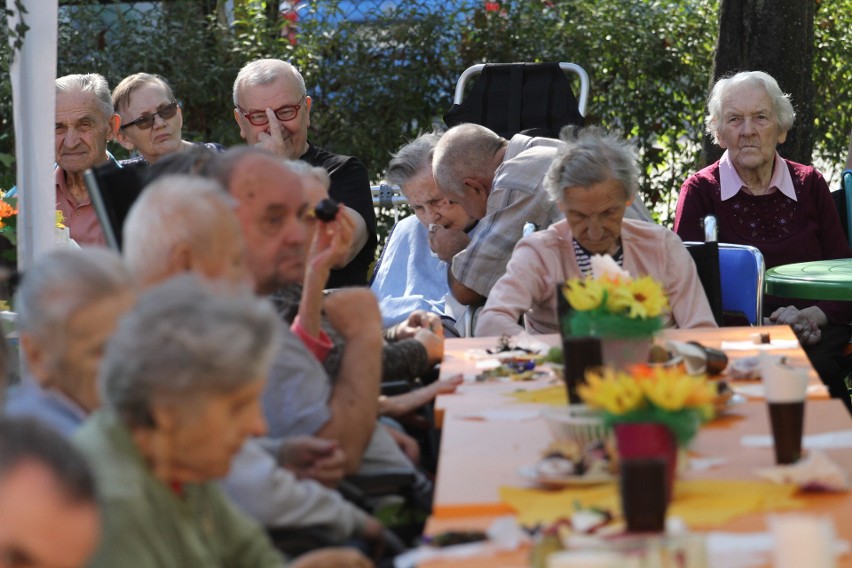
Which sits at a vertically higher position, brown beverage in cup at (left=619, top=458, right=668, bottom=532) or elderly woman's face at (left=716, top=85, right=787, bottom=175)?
elderly woman's face at (left=716, top=85, right=787, bottom=175)

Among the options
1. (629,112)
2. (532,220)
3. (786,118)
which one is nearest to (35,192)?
(532,220)

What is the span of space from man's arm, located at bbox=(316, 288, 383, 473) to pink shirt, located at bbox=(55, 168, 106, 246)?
2748 millimetres

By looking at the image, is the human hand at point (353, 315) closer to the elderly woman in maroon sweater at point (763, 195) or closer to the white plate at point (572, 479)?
the white plate at point (572, 479)

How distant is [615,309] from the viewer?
3.33 m

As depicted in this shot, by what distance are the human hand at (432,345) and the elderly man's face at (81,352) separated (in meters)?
2.03

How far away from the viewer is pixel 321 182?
4.16 m

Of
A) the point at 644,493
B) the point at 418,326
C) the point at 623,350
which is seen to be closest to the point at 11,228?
the point at 418,326

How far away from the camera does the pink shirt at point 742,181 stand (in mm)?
6215

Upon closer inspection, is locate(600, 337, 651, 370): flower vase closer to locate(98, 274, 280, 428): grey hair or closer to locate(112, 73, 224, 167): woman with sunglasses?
locate(98, 274, 280, 428): grey hair

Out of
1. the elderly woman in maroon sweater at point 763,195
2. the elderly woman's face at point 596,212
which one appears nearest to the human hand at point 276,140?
the elderly woman's face at point 596,212

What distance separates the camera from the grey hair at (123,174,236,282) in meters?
2.74

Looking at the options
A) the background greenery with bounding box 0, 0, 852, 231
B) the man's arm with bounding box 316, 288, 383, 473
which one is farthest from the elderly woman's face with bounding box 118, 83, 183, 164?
the man's arm with bounding box 316, 288, 383, 473

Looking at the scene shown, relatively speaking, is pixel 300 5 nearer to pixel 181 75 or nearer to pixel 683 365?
pixel 181 75

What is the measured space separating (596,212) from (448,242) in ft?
3.83
